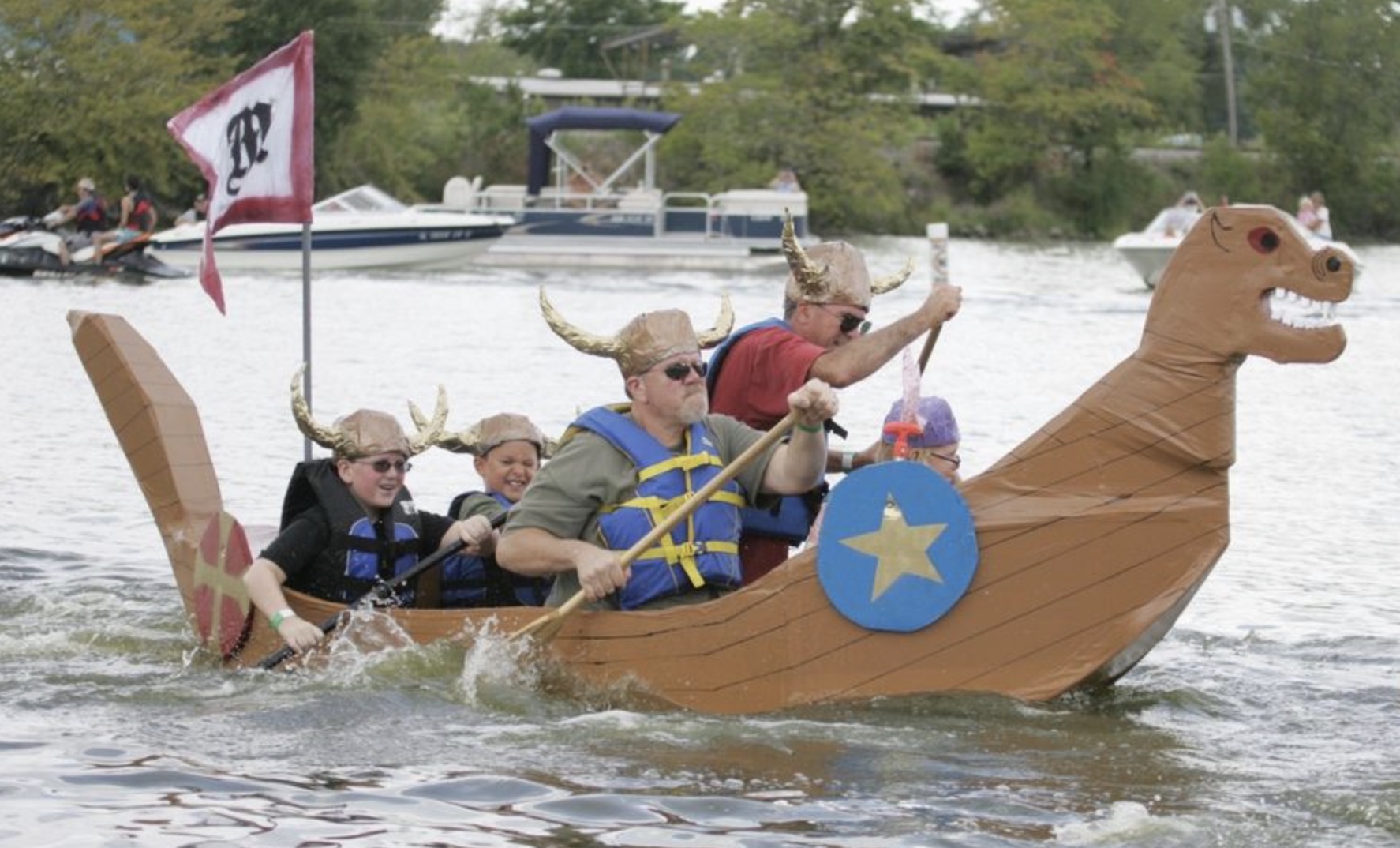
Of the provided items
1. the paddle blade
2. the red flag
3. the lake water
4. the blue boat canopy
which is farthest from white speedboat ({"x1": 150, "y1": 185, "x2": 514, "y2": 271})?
the paddle blade

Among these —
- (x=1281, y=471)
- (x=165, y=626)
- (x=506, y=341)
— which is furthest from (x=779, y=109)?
(x=165, y=626)

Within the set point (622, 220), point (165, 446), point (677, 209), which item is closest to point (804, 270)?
point (165, 446)

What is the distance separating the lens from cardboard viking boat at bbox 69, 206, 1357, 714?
7047mm

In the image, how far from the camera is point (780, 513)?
819 centimetres

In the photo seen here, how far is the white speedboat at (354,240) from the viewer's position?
3506cm

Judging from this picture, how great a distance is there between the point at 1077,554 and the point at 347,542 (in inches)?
106

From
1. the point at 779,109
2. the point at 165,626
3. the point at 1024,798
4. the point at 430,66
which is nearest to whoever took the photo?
the point at 1024,798

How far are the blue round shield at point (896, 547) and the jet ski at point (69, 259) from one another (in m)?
26.9

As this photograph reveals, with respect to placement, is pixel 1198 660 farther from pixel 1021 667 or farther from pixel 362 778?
pixel 362 778

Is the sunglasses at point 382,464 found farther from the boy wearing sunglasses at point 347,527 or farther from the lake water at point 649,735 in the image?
the lake water at point 649,735

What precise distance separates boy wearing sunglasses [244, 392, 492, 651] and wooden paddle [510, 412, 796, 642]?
806mm

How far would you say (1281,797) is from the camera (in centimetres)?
700

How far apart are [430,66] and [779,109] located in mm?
9403

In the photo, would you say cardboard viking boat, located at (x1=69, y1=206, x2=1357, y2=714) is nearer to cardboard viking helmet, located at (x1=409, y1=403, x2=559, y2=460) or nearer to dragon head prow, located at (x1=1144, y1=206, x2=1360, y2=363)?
dragon head prow, located at (x1=1144, y1=206, x2=1360, y2=363)
